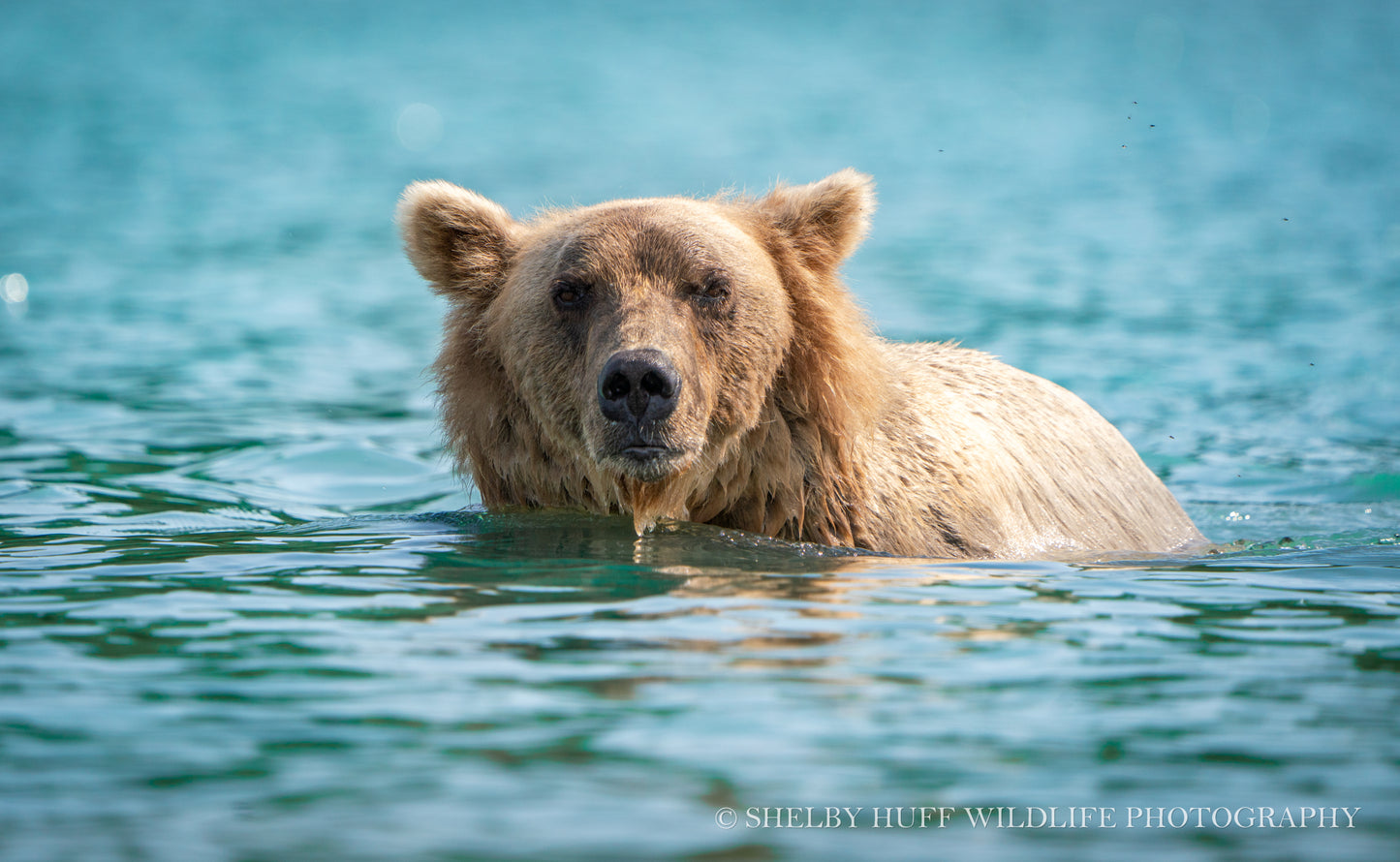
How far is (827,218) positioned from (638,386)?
1.51m

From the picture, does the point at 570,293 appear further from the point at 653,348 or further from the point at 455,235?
the point at 455,235

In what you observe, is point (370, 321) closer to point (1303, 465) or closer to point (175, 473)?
point (175, 473)

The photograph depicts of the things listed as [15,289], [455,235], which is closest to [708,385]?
[455,235]

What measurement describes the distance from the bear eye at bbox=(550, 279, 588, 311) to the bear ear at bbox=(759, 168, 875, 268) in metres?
1.01

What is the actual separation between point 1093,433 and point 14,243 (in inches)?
753

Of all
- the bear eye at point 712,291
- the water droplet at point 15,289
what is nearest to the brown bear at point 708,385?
the bear eye at point 712,291

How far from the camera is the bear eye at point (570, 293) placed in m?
5.79

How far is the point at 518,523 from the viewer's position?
624cm

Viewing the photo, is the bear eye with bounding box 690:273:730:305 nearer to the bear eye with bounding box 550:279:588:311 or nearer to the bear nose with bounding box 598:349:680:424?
the bear eye with bounding box 550:279:588:311

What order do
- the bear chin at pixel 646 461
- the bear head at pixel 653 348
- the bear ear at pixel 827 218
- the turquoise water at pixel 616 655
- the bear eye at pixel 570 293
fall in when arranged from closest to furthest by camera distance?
the turquoise water at pixel 616 655 < the bear chin at pixel 646 461 < the bear head at pixel 653 348 < the bear eye at pixel 570 293 < the bear ear at pixel 827 218

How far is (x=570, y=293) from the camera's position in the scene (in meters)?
5.80

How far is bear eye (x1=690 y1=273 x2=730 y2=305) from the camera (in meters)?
5.80

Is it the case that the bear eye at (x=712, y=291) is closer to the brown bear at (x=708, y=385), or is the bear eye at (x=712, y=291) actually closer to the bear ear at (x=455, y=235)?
the brown bear at (x=708, y=385)

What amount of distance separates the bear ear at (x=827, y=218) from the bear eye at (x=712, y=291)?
0.58m
